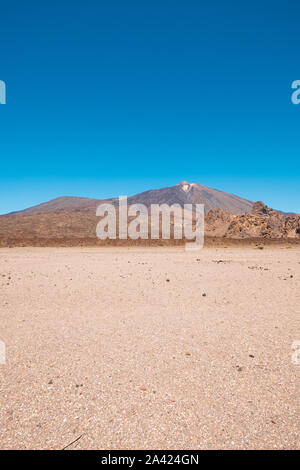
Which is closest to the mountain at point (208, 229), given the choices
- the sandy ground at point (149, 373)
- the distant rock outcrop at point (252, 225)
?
the distant rock outcrop at point (252, 225)

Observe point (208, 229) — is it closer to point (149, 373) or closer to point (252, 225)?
point (252, 225)

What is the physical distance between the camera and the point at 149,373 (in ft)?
15.9

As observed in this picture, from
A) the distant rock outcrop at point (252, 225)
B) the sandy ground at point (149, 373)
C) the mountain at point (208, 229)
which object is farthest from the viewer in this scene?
the distant rock outcrop at point (252, 225)

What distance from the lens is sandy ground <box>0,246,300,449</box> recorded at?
3.45m

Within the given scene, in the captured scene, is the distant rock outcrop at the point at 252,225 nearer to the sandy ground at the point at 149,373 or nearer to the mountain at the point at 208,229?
the mountain at the point at 208,229

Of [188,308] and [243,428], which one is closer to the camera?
[243,428]

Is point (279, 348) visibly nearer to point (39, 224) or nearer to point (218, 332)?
point (218, 332)

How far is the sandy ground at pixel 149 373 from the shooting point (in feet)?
11.3

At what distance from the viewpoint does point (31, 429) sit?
3.52 m

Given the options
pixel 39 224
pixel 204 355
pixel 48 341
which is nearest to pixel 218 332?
pixel 204 355

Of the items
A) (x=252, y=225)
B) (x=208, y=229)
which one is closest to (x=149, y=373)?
(x=252, y=225)

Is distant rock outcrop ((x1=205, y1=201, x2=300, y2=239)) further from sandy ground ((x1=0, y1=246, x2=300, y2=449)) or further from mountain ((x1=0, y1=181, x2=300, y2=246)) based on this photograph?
sandy ground ((x1=0, y1=246, x2=300, y2=449))
